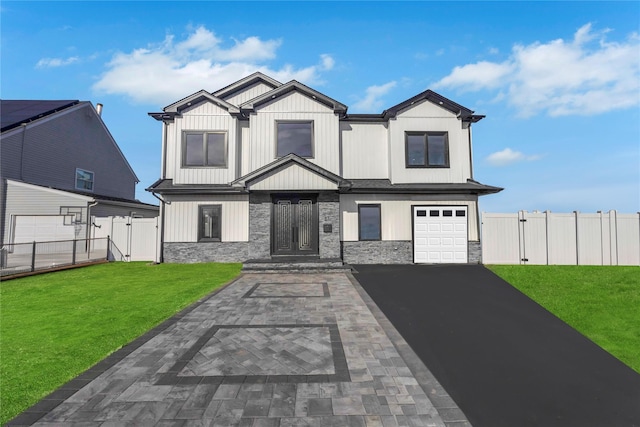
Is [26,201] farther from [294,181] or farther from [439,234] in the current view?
[439,234]

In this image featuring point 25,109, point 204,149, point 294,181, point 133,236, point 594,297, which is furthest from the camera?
point 25,109

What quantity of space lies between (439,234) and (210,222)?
11.3 metres

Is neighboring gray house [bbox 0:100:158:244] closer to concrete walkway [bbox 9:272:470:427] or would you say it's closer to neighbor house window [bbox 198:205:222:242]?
neighbor house window [bbox 198:205:222:242]

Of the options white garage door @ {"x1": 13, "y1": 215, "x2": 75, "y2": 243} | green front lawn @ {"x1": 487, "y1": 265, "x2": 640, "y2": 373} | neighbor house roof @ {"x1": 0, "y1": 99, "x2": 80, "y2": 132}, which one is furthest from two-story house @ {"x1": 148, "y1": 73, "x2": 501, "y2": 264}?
neighbor house roof @ {"x1": 0, "y1": 99, "x2": 80, "y2": 132}

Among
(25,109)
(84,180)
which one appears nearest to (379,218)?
(84,180)

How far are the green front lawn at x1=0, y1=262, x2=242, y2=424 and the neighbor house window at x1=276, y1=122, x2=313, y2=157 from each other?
6329mm

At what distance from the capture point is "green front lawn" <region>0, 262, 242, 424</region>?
3.75m

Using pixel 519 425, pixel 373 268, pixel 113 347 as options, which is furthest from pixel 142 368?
pixel 373 268

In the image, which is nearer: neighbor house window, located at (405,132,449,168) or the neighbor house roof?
neighbor house window, located at (405,132,449,168)

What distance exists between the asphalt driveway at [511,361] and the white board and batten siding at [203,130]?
32.1ft

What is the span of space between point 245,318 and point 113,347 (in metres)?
2.35

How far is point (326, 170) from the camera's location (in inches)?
491

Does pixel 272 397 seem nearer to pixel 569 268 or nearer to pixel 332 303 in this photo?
pixel 332 303

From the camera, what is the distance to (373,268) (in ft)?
39.7
